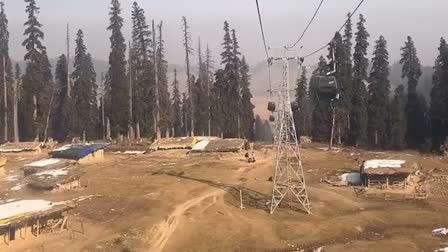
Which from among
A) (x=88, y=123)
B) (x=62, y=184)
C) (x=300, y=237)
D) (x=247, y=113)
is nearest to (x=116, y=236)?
(x=300, y=237)

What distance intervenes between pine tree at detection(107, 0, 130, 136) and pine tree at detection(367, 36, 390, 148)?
3665 cm

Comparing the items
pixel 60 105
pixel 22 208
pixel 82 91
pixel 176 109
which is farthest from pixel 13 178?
pixel 176 109

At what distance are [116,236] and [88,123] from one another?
179 ft

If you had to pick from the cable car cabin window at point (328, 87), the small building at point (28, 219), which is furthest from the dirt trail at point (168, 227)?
the cable car cabin window at point (328, 87)

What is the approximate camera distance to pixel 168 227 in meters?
33.6

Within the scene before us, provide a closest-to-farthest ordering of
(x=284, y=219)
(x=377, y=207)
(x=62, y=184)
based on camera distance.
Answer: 1. (x=284, y=219)
2. (x=377, y=207)
3. (x=62, y=184)

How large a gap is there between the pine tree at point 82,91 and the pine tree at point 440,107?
51.8 m

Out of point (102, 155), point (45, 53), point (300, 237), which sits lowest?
point (300, 237)

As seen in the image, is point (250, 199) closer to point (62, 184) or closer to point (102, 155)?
point (62, 184)

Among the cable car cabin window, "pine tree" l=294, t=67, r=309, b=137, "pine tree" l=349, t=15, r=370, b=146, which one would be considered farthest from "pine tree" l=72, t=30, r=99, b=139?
the cable car cabin window

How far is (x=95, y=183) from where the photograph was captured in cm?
4738

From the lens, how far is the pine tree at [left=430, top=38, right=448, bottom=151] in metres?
73.6

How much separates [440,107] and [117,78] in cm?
A: 4730

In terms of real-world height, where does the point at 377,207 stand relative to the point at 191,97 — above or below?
below
